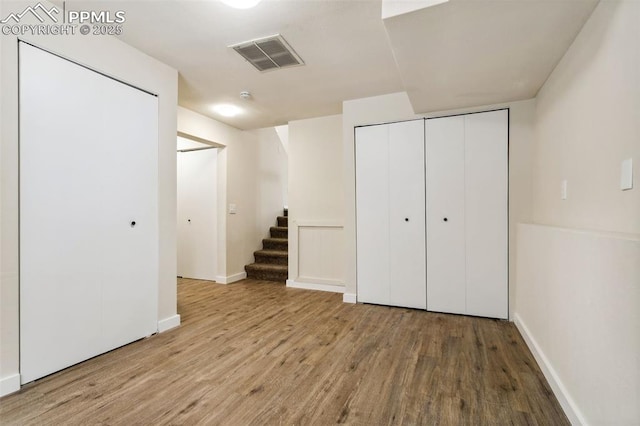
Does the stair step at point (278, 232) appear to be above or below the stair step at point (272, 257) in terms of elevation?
above

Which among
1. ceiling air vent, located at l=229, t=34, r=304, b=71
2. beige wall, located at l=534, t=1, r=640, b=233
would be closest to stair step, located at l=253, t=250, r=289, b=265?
ceiling air vent, located at l=229, t=34, r=304, b=71

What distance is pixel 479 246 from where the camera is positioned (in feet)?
10.2

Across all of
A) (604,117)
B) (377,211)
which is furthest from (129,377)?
(604,117)

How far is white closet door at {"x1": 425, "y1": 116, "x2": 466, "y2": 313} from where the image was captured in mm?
3180

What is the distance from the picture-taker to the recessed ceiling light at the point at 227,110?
3858 mm

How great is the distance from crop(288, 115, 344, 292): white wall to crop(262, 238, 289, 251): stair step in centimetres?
80

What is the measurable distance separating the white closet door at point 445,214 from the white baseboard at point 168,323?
267cm

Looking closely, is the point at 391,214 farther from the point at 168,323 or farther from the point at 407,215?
the point at 168,323

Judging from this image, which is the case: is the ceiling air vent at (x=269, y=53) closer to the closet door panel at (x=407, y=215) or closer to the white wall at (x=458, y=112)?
the white wall at (x=458, y=112)

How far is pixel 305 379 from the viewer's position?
1972 millimetres

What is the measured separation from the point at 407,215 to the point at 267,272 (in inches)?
101

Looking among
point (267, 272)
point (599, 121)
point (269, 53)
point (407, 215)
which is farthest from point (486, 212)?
point (267, 272)

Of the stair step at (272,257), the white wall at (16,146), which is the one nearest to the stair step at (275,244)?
the stair step at (272,257)

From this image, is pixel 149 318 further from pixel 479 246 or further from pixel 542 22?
pixel 542 22
